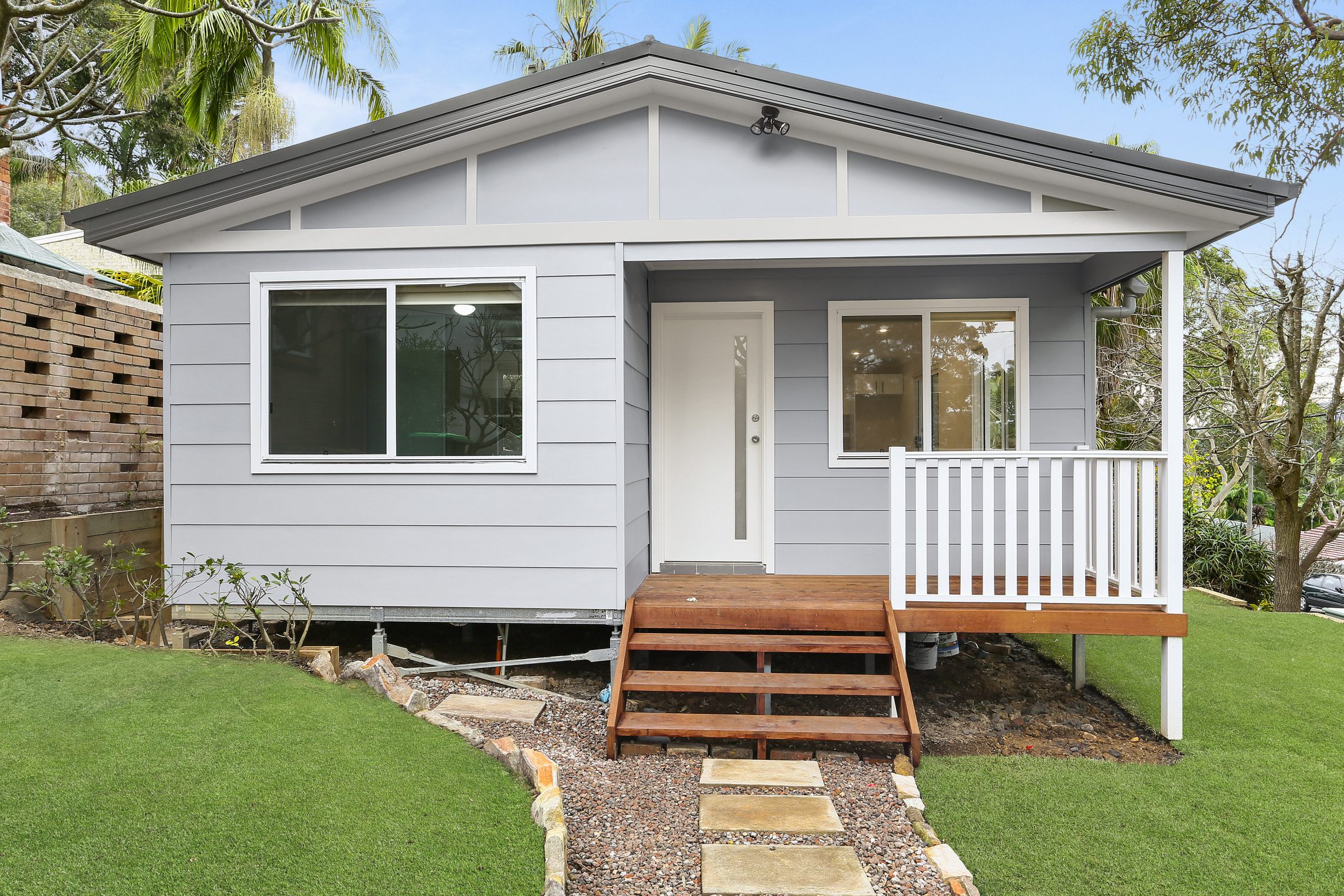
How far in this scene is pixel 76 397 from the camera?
5.66m

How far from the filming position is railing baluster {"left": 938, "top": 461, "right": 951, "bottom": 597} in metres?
4.21

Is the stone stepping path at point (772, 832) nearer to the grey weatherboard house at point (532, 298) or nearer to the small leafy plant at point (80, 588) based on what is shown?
the grey weatherboard house at point (532, 298)

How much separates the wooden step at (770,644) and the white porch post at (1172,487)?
1.49m

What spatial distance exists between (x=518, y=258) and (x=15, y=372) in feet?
11.5

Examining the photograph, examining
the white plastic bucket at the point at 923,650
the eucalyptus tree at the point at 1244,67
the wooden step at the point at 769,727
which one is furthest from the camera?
the eucalyptus tree at the point at 1244,67

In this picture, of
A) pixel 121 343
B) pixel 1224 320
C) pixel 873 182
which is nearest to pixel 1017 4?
pixel 1224 320

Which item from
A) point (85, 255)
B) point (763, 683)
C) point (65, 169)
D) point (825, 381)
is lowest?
point (763, 683)

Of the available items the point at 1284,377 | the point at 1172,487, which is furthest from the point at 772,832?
the point at 1284,377

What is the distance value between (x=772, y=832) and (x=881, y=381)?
129 inches

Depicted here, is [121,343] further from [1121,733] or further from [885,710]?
[1121,733]

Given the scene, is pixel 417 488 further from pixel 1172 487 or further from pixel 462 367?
pixel 1172 487

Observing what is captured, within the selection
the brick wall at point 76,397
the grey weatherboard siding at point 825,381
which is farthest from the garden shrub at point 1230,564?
the brick wall at point 76,397

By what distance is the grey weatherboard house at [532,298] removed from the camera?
4223mm

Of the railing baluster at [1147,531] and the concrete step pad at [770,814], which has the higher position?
the railing baluster at [1147,531]
